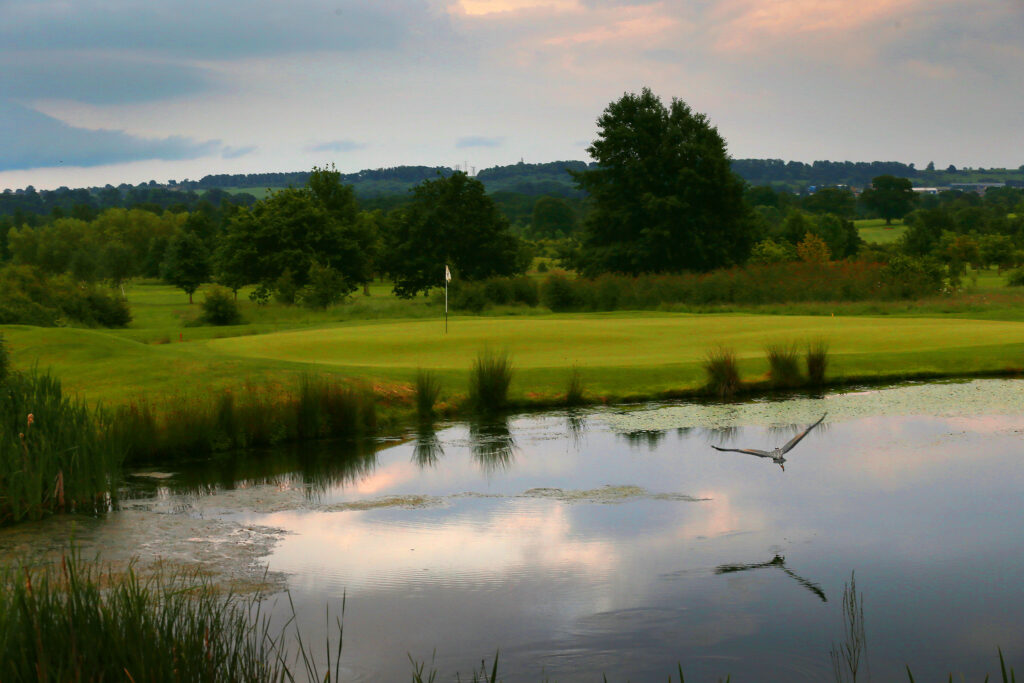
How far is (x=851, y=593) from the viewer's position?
27.7 ft

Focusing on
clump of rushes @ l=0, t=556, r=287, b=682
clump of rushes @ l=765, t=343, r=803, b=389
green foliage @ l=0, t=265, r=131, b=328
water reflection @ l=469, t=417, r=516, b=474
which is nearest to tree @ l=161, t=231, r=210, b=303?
green foliage @ l=0, t=265, r=131, b=328

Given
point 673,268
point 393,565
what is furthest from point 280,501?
point 673,268

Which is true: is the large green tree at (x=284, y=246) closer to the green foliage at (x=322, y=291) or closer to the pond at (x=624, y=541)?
the green foliage at (x=322, y=291)

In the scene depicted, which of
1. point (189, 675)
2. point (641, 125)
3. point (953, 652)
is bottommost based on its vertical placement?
point (953, 652)

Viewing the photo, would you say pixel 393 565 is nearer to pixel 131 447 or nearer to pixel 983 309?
pixel 131 447

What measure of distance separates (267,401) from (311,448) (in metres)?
1.43

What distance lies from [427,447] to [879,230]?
10967 cm

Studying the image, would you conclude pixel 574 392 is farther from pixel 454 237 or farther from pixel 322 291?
pixel 454 237

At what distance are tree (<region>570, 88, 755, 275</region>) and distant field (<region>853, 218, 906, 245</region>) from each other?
4111 centimetres

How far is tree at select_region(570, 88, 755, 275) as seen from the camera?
5966cm

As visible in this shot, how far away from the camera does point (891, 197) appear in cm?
12938

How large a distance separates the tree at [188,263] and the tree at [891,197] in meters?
86.3

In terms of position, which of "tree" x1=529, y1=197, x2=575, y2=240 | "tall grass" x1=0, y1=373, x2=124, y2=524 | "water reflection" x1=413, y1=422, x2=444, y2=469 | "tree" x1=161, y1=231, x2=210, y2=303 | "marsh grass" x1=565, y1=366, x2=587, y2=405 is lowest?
"water reflection" x1=413, y1=422, x2=444, y2=469

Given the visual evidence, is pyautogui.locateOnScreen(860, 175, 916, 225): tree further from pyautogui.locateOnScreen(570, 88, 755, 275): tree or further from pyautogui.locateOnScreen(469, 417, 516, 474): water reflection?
pyautogui.locateOnScreen(469, 417, 516, 474): water reflection
